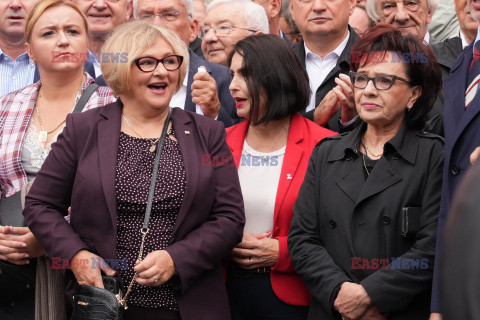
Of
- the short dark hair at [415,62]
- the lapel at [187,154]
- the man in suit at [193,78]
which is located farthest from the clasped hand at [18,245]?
the short dark hair at [415,62]

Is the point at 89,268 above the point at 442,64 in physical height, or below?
below

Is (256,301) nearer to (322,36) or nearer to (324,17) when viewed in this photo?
(322,36)

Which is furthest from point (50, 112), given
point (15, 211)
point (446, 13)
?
point (446, 13)

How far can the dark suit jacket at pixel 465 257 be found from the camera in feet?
3.98

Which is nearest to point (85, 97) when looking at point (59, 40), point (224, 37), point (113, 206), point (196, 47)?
point (59, 40)

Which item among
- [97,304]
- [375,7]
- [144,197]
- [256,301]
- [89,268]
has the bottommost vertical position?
[256,301]

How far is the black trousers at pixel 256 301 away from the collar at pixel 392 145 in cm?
85

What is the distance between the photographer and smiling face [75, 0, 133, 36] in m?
6.22

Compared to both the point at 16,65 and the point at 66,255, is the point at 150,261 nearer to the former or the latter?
the point at 66,255

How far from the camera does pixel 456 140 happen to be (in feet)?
10.9

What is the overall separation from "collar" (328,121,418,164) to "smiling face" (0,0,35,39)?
363 cm

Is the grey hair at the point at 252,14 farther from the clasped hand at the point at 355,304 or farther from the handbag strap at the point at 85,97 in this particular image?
the clasped hand at the point at 355,304

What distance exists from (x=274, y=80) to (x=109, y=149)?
120 centimetres

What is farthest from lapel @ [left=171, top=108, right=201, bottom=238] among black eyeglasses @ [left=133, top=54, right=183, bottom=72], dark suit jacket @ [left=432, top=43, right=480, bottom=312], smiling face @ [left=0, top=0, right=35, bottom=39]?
smiling face @ [left=0, top=0, right=35, bottom=39]
